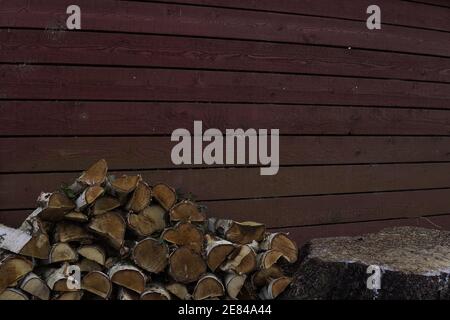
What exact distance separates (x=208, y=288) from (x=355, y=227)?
1.50 meters

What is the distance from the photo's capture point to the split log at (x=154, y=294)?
2498mm

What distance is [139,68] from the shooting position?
3.17 metres

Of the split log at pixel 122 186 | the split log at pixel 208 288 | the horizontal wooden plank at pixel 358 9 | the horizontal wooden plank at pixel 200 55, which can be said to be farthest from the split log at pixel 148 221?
the horizontal wooden plank at pixel 358 9

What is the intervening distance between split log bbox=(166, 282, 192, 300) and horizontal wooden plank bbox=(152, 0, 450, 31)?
67.9 inches

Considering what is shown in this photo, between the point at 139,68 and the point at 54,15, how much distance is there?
56 centimetres

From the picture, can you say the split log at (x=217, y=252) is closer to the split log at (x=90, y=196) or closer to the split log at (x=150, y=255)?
the split log at (x=150, y=255)

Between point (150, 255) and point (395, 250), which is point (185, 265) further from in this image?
point (395, 250)

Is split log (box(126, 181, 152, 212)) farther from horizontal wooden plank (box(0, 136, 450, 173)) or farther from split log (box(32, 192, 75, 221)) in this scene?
horizontal wooden plank (box(0, 136, 450, 173))

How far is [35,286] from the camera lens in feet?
8.02

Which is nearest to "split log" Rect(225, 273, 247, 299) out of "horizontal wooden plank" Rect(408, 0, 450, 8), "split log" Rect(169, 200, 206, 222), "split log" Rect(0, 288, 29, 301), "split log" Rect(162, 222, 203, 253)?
"split log" Rect(162, 222, 203, 253)

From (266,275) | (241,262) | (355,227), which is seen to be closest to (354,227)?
(355,227)

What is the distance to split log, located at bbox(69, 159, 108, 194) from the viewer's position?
2576 mm
